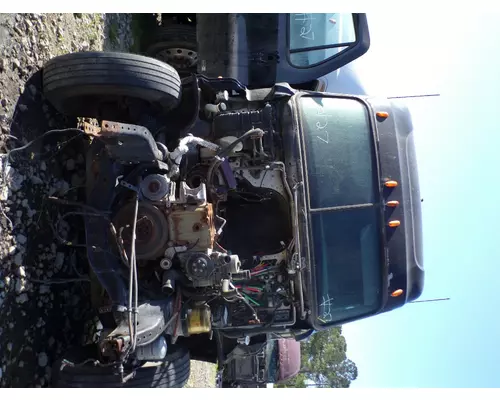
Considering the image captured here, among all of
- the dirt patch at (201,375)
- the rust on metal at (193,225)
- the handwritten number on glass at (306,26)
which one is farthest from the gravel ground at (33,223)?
the dirt patch at (201,375)

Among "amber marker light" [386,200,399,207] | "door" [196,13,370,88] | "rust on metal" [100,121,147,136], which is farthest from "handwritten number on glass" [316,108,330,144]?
"rust on metal" [100,121,147,136]

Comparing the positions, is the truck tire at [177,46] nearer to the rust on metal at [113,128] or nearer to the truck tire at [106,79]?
the truck tire at [106,79]

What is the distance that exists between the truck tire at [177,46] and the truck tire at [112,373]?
383 cm

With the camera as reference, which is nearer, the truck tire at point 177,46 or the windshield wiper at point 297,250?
the windshield wiper at point 297,250

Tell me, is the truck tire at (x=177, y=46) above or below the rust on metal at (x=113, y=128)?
above

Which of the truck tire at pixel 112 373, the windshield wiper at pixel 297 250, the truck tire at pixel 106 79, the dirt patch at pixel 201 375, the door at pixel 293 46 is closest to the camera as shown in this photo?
the truck tire at pixel 112 373

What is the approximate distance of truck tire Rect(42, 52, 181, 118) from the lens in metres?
3.13

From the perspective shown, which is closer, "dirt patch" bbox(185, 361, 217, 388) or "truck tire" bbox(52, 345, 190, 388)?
"truck tire" bbox(52, 345, 190, 388)

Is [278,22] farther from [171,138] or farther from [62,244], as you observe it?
[62,244]

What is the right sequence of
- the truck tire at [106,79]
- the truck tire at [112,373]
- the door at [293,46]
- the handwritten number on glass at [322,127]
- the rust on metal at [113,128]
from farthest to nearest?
1. the door at [293,46]
2. the handwritten number on glass at [322,127]
3. the truck tire at [106,79]
4. the truck tire at [112,373]
5. the rust on metal at [113,128]

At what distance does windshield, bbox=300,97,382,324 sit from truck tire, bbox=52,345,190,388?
104cm

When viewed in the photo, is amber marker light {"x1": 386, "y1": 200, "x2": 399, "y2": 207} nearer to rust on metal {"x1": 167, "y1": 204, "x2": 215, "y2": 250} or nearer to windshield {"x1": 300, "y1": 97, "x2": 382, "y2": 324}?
windshield {"x1": 300, "y1": 97, "x2": 382, "y2": 324}

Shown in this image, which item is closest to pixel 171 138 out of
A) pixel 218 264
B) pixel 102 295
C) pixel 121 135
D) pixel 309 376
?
pixel 121 135

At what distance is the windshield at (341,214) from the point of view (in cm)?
338
